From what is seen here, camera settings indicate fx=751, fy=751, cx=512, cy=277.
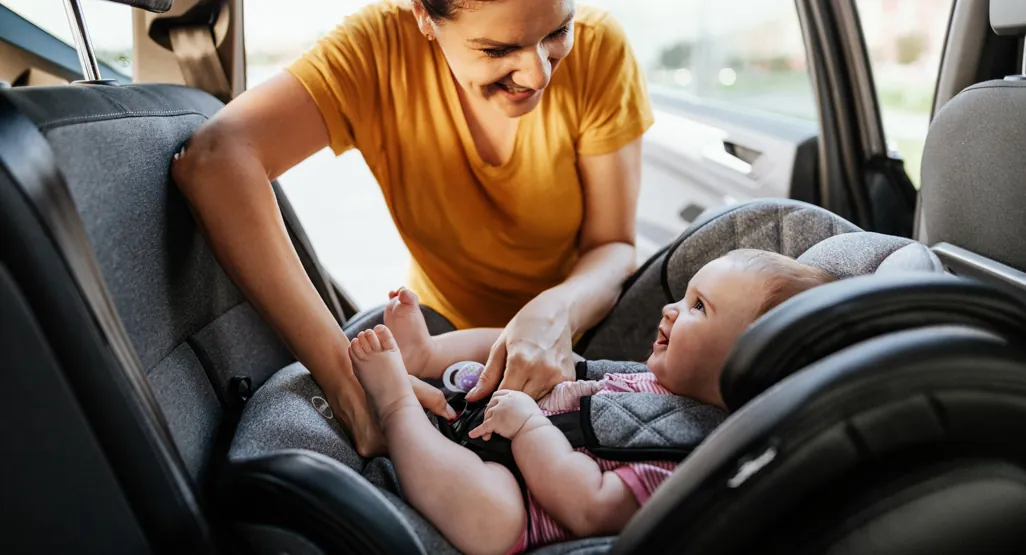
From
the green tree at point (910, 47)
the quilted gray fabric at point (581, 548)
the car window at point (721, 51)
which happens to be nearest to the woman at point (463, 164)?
the quilted gray fabric at point (581, 548)

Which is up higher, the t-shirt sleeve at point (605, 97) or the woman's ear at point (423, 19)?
the woman's ear at point (423, 19)

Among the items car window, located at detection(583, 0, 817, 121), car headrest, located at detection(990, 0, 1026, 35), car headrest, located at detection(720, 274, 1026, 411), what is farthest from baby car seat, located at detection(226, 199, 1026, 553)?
car window, located at detection(583, 0, 817, 121)

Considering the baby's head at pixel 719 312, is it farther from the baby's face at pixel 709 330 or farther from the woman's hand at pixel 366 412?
the woman's hand at pixel 366 412

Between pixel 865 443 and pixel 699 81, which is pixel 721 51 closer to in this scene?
pixel 699 81

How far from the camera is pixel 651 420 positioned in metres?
1.03

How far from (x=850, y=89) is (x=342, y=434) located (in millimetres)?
1724

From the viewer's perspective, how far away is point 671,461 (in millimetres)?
979

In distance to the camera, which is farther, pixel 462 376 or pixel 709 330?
pixel 462 376

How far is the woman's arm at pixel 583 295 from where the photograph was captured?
1.16m

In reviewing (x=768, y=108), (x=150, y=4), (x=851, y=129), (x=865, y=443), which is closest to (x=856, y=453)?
(x=865, y=443)

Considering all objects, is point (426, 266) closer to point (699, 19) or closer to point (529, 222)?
point (529, 222)

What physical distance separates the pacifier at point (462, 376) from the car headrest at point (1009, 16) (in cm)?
104

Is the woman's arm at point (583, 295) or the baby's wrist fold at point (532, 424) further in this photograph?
the woman's arm at point (583, 295)

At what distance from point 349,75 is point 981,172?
1.08m
